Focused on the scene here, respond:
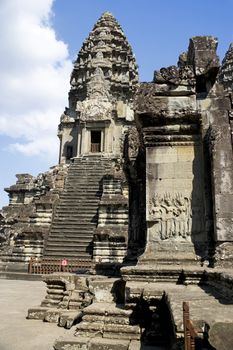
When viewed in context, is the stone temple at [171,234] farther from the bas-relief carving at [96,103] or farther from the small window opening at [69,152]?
the small window opening at [69,152]

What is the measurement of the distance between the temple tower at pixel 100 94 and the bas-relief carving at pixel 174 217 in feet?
79.3

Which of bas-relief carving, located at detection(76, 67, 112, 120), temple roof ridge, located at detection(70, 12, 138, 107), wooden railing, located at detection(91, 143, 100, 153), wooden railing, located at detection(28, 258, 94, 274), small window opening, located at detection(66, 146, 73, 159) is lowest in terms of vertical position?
wooden railing, located at detection(28, 258, 94, 274)

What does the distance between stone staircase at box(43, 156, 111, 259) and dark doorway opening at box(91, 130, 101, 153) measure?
14.0ft

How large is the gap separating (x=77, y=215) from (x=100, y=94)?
15.7 m

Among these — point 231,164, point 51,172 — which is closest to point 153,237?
point 231,164

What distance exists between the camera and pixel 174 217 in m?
5.61

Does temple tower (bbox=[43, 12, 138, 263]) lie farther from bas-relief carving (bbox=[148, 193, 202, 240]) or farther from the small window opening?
bas-relief carving (bbox=[148, 193, 202, 240])

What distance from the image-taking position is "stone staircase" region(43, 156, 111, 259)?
61.9ft

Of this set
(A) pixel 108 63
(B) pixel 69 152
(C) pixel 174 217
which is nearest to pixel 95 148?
(B) pixel 69 152

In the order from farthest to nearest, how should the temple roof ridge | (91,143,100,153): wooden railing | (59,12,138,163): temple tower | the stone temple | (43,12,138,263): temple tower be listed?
the temple roof ridge < (91,143,100,153): wooden railing < (59,12,138,163): temple tower < (43,12,138,263): temple tower < the stone temple

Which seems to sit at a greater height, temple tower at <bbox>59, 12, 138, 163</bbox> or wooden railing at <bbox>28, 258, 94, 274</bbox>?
temple tower at <bbox>59, 12, 138, 163</bbox>

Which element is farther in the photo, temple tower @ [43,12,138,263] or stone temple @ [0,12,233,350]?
temple tower @ [43,12,138,263]

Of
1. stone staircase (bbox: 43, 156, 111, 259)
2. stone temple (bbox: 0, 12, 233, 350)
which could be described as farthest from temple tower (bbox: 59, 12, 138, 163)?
stone temple (bbox: 0, 12, 233, 350)

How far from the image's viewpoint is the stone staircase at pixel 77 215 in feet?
61.9
